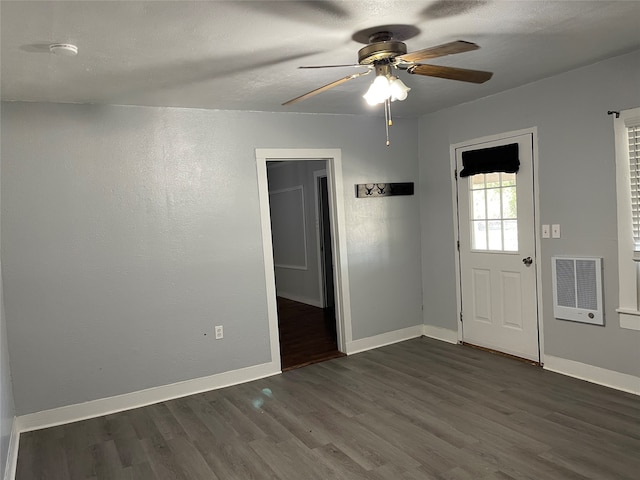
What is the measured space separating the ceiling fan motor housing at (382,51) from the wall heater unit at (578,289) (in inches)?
92.6

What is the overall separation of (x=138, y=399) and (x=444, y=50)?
11.3ft

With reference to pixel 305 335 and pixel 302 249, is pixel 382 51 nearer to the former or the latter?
pixel 305 335

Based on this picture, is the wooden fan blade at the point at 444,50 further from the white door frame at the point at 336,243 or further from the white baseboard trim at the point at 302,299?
the white baseboard trim at the point at 302,299

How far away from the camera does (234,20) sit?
2.31 m

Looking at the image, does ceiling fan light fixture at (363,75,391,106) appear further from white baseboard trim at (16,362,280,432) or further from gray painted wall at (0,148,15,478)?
white baseboard trim at (16,362,280,432)

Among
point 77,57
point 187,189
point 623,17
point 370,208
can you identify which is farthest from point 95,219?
point 623,17

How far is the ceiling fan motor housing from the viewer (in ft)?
8.04

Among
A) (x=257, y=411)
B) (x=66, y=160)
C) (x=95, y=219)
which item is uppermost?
(x=66, y=160)

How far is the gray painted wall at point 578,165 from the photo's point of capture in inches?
138

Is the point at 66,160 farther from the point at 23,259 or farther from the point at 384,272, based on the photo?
the point at 384,272

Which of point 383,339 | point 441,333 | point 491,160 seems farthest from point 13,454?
point 491,160

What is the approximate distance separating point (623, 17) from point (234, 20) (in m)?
2.11

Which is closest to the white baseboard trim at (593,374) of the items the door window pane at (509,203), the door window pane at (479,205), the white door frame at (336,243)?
the door window pane at (509,203)

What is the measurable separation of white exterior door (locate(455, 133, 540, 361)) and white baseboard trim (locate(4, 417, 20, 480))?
13.0ft
